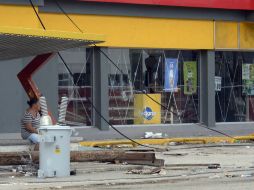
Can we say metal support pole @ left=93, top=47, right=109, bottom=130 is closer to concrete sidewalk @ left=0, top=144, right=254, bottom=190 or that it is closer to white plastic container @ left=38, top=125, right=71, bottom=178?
→ concrete sidewalk @ left=0, top=144, right=254, bottom=190

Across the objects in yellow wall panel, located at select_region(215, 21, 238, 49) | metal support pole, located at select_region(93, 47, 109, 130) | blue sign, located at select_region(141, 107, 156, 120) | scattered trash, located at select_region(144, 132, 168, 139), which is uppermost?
yellow wall panel, located at select_region(215, 21, 238, 49)

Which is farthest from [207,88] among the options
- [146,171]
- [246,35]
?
[146,171]

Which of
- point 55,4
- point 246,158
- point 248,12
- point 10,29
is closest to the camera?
point 10,29

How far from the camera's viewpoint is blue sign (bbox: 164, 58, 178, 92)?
76.7ft

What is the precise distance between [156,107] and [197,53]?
2.52 metres

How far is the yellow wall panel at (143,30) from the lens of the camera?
21609 mm

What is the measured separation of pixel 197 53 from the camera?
24094 mm

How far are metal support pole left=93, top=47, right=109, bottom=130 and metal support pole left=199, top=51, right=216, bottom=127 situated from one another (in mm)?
3752

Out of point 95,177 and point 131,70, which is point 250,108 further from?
point 95,177

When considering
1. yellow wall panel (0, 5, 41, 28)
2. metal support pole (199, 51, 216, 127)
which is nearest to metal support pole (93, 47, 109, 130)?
yellow wall panel (0, 5, 41, 28)

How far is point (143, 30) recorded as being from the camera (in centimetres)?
2272

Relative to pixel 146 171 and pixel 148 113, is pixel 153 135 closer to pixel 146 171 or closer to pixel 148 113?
pixel 148 113

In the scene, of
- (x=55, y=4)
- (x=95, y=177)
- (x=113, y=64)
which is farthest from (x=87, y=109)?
(x=95, y=177)

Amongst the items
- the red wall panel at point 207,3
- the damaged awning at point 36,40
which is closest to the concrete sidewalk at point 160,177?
the damaged awning at point 36,40
